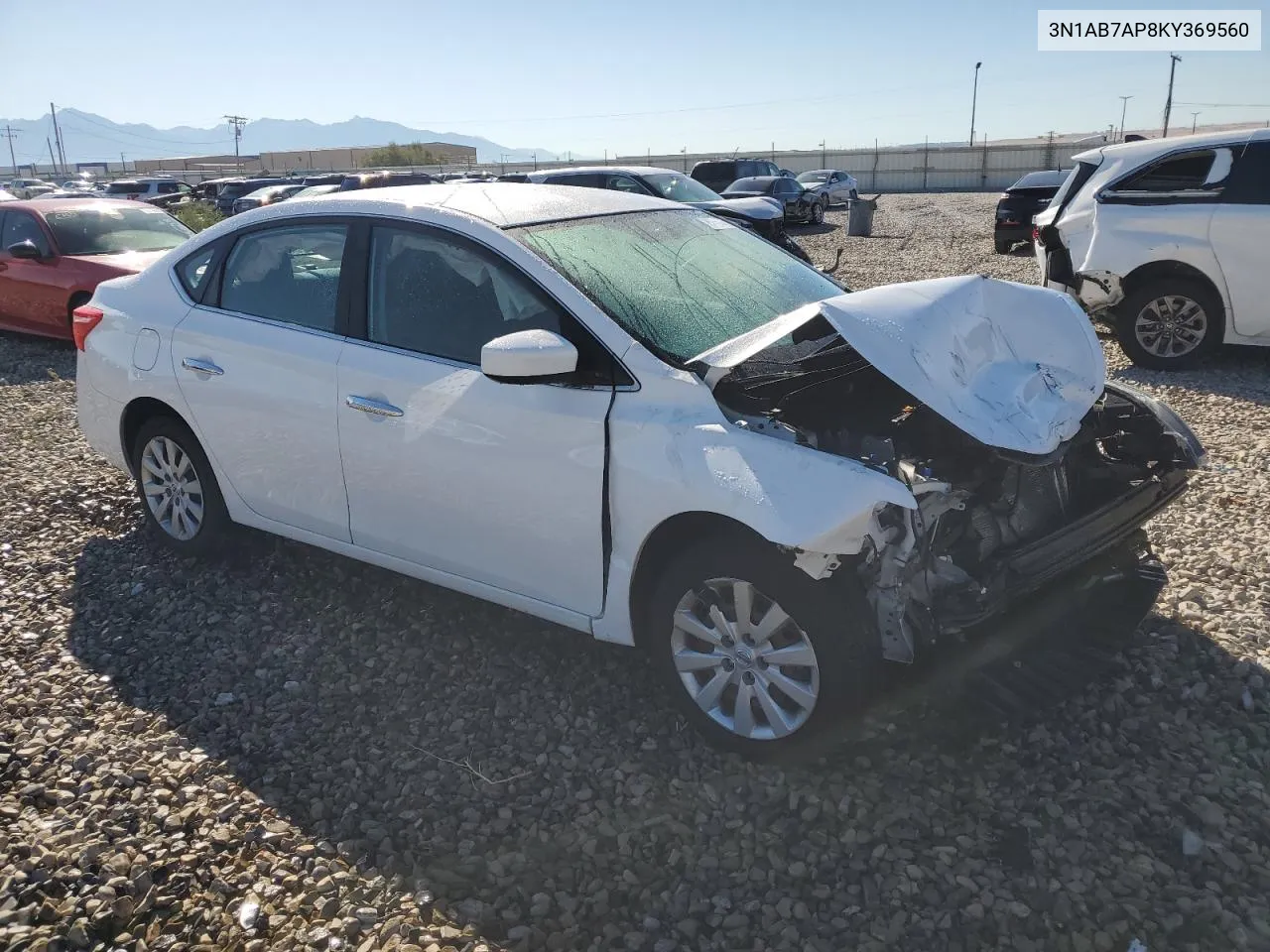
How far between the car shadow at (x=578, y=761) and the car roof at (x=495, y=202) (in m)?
1.72

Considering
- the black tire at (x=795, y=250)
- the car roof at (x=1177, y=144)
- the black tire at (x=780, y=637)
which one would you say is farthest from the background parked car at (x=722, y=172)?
the black tire at (x=780, y=637)

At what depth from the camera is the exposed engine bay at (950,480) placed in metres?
2.96

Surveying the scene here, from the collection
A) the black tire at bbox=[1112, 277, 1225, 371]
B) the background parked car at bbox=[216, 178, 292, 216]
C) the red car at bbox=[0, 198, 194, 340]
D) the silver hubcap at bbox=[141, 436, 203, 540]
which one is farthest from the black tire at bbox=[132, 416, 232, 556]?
the background parked car at bbox=[216, 178, 292, 216]

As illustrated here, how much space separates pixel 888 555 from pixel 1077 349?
1.28m

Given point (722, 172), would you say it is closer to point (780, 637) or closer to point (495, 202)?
point (495, 202)

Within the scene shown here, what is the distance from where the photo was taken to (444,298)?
12.1 feet

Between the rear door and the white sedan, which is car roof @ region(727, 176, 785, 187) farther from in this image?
the white sedan

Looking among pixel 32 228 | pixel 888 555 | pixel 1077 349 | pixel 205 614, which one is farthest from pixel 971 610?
pixel 32 228

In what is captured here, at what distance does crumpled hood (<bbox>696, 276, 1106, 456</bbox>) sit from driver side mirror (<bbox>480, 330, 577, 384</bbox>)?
46cm

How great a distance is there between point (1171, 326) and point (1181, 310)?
15cm

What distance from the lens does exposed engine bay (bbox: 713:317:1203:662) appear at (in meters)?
2.96

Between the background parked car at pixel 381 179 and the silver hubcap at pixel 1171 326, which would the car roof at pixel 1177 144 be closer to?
the silver hubcap at pixel 1171 326

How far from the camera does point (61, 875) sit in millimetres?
2783

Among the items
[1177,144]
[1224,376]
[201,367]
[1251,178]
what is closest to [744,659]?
[201,367]
